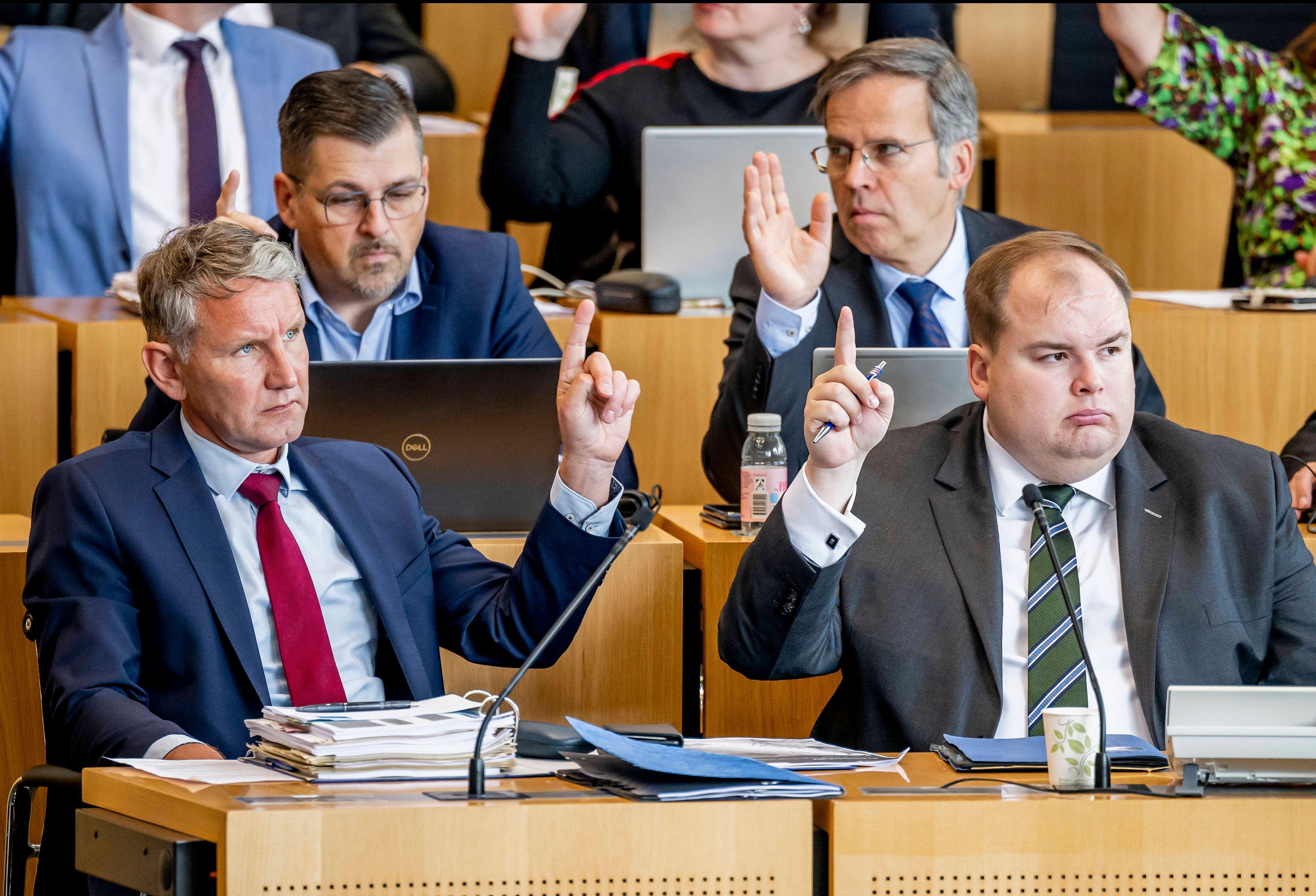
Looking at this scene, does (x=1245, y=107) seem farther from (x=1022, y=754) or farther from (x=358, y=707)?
(x=358, y=707)

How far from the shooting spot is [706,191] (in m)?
3.41

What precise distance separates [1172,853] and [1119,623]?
2.20ft

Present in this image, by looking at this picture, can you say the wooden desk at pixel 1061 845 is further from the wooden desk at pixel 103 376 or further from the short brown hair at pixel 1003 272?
the wooden desk at pixel 103 376

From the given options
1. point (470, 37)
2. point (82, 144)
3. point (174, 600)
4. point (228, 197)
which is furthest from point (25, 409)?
point (470, 37)

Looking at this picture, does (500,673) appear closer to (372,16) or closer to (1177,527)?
(1177,527)

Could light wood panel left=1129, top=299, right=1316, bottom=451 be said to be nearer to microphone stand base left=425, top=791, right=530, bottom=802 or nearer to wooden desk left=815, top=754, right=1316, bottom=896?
wooden desk left=815, top=754, right=1316, bottom=896

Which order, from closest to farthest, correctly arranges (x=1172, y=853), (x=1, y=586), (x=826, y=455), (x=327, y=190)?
(x=1172, y=853), (x=826, y=455), (x=1, y=586), (x=327, y=190)

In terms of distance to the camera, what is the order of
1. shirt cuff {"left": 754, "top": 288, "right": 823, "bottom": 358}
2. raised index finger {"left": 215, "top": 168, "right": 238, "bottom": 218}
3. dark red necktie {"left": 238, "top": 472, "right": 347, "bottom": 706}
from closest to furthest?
dark red necktie {"left": 238, "top": 472, "right": 347, "bottom": 706}, shirt cuff {"left": 754, "top": 288, "right": 823, "bottom": 358}, raised index finger {"left": 215, "top": 168, "right": 238, "bottom": 218}

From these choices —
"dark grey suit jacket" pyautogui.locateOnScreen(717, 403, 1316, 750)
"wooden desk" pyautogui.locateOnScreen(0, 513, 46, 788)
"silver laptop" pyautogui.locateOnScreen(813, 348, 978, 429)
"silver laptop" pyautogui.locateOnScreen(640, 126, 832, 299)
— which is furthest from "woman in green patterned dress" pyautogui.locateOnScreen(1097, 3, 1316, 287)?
"wooden desk" pyautogui.locateOnScreen(0, 513, 46, 788)

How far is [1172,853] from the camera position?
4.75 ft

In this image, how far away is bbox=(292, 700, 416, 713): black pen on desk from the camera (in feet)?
5.49

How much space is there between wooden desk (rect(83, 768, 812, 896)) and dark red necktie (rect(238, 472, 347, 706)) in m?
0.53

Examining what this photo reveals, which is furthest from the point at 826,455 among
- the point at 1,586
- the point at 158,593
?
the point at 1,586

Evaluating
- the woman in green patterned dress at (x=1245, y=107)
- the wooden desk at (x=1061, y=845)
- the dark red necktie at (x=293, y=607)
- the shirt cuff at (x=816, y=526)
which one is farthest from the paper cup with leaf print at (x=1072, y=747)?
the woman in green patterned dress at (x=1245, y=107)
